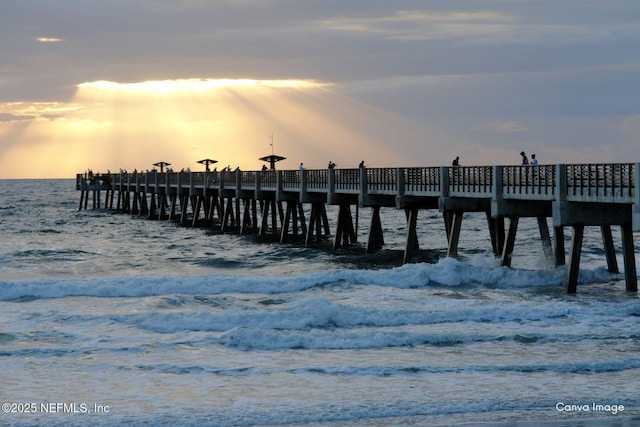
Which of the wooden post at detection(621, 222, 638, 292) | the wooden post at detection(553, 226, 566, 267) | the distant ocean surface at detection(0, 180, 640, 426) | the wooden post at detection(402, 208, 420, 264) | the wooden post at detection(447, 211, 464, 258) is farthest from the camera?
the wooden post at detection(402, 208, 420, 264)

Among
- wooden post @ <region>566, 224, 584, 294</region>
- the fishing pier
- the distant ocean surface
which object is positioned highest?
the fishing pier

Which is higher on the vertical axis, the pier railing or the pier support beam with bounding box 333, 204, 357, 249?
the pier railing

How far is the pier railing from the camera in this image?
2783 cm

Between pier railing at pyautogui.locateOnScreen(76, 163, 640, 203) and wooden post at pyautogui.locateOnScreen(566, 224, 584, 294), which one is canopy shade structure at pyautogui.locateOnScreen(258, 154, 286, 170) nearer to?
pier railing at pyautogui.locateOnScreen(76, 163, 640, 203)

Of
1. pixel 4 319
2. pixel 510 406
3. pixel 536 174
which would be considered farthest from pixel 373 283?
pixel 510 406

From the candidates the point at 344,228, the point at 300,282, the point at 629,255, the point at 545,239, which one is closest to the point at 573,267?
the point at 629,255

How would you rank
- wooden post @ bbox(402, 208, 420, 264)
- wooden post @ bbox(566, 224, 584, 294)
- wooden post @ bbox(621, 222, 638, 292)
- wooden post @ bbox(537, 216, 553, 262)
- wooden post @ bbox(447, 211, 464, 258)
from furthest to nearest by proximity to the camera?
wooden post @ bbox(402, 208, 420, 264)
wooden post @ bbox(537, 216, 553, 262)
wooden post @ bbox(447, 211, 464, 258)
wooden post @ bbox(566, 224, 584, 294)
wooden post @ bbox(621, 222, 638, 292)

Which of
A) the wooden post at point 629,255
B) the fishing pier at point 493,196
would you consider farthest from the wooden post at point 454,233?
the wooden post at point 629,255

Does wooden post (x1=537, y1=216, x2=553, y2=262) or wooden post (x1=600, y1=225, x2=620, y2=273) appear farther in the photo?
wooden post (x1=537, y1=216, x2=553, y2=262)

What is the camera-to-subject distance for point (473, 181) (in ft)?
117

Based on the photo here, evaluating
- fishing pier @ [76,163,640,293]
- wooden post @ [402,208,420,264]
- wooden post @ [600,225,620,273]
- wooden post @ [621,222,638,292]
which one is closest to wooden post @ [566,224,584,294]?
fishing pier @ [76,163,640,293]

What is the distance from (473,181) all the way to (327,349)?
13819mm

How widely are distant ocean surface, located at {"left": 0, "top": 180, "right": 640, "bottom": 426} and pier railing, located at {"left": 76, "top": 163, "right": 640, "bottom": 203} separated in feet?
9.92

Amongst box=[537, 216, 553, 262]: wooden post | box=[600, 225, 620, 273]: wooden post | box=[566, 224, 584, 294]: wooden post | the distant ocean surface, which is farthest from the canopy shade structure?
box=[566, 224, 584, 294]: wooden post
